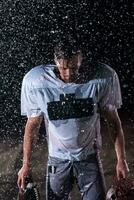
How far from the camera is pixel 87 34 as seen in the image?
366 inches

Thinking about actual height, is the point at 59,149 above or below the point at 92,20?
below

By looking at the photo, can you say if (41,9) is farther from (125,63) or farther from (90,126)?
(90,126)

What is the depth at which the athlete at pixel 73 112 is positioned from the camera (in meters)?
3.49

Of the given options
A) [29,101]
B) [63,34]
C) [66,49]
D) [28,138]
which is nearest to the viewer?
[66,49]

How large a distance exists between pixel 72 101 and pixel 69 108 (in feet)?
0.21

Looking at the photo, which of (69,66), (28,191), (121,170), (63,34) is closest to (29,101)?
(69,66)

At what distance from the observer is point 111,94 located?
352 cm

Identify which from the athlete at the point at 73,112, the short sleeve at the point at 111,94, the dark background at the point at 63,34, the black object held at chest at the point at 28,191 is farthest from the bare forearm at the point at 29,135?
the dark background at the point at 63,34

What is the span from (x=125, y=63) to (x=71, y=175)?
603 centimetres

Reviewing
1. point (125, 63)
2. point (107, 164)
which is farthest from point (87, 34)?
point (107, 164)

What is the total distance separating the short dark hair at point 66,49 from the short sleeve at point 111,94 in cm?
36

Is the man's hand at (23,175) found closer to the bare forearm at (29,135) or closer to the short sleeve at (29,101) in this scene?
the bare forearm at (29,135)

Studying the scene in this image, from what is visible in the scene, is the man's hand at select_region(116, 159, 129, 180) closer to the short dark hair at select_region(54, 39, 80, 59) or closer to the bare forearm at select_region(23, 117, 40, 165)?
the bare forearm at select_region(23, 117, 40, 165)

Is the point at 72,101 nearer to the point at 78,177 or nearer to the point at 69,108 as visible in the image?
the point at 69,108
